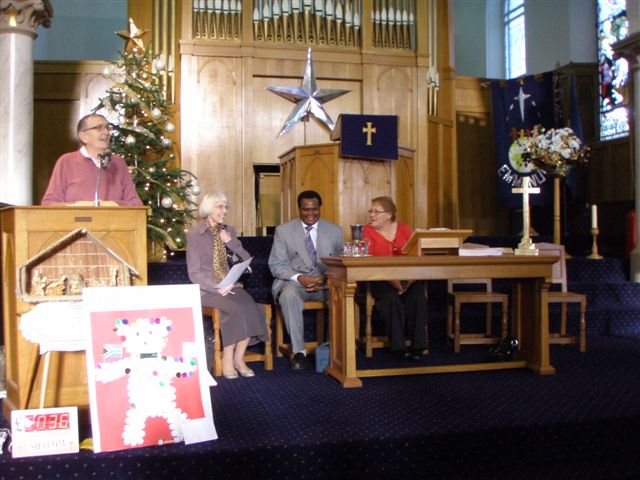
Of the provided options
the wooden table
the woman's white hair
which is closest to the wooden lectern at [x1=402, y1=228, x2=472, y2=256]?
the wooden table

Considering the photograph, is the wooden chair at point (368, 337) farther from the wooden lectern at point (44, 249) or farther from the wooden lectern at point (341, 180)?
the wooden lectern at point (44, 249)

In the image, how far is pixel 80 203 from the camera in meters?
2.99

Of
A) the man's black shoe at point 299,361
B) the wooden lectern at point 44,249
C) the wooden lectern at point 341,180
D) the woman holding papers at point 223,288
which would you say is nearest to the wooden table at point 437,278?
the man's black shoe at point 299,361

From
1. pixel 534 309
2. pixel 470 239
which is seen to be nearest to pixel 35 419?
pixel 534 309

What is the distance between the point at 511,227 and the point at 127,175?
6.27m

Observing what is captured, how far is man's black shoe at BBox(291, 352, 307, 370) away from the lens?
160 inches

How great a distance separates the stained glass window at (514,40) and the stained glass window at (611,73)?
1.52 m

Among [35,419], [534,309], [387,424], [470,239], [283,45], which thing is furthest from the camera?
[283,45]

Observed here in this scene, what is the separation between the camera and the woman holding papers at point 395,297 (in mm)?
4262

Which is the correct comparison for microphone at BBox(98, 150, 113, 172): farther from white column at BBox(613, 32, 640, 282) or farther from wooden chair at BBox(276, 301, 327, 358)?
white column at BBox(613, 32, 640, 282)

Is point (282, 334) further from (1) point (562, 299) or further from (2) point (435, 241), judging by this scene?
(1) point (562, 299)

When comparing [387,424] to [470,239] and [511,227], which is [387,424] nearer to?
[470,239]

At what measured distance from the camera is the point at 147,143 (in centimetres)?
595

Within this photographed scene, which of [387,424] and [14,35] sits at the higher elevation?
[14,35]
